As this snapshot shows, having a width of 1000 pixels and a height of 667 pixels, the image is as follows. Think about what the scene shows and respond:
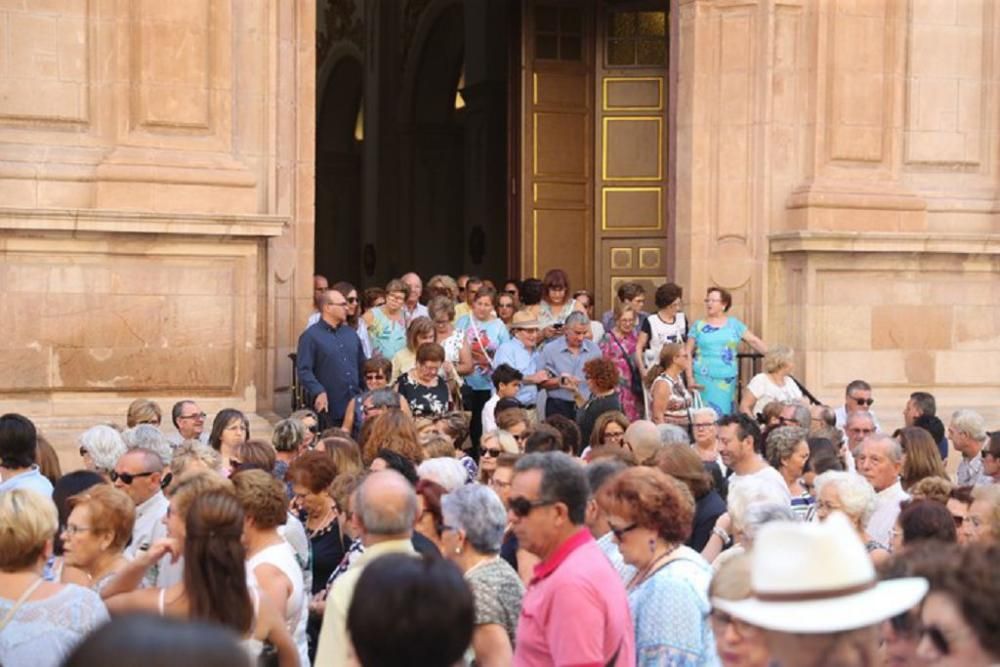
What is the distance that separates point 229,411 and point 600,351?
166 inches

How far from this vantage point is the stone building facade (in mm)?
13711

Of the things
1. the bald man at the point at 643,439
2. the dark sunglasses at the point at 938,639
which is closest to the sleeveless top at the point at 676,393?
the bald man at the point at 643,439

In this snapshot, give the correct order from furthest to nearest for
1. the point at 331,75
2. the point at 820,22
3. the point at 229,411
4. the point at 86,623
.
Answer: the point at 331,75, the point at 820,22, the point at 229,411, the point at 86,623

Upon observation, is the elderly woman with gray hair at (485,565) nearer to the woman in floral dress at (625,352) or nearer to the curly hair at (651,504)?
the curly hair at (651,504)

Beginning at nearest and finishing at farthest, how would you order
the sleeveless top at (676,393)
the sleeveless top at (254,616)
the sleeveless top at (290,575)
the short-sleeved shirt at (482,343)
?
the sleeveless top at (254,616) → the sleeveless top at (290,575) → the sleeveless top at (676,393) → the short-sleeved shirt at (482,343)

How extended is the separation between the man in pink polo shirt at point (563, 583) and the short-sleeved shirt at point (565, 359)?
7.57 metres

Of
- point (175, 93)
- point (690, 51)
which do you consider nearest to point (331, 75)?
point (690, 51)

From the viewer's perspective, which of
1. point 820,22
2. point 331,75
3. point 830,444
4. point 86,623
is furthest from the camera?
point 331,75

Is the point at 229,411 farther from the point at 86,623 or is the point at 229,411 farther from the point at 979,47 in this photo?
the point at 979,47

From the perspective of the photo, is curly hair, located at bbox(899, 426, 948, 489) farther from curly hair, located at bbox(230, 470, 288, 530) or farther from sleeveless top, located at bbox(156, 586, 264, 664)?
sleeveless top, located at bbox(156, 586, 264, 664)

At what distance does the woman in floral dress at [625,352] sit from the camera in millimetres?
14352

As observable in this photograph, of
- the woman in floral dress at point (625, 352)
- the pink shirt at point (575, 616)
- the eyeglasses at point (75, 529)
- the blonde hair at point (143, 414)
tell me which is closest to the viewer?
the pink shirt at point (575, 616)

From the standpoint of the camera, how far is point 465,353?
1402 centimetres

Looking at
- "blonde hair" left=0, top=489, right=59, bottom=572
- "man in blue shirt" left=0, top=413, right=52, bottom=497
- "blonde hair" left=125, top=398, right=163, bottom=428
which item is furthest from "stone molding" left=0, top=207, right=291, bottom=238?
"blonde hair" left=0, top=489, right=59, bottom=572
